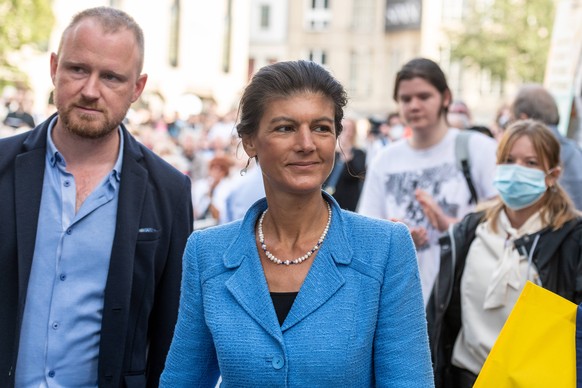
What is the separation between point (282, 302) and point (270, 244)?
25cm

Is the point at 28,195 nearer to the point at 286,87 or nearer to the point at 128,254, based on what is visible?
the point at 128,254

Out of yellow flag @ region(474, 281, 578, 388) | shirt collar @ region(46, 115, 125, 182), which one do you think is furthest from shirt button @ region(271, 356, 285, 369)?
shirt collar @ region(46, 115, 125, 182)

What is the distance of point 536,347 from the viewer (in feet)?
12.8

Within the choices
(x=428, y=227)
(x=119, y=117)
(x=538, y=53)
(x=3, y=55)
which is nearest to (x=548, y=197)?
(x=428, y=227)

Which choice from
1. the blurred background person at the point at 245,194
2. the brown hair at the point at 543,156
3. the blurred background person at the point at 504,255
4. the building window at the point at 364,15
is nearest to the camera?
the blurred background person at the point at 504,255

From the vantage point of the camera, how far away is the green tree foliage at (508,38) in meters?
41.3

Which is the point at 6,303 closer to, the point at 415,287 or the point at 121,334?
the point at 121,334

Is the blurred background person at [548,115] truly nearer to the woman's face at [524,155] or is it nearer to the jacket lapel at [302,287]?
the woman's face at [524,155]

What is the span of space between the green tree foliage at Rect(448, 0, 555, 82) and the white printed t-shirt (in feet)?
115

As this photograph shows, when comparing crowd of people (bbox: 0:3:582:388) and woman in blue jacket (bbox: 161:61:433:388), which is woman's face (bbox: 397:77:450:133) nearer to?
crowd of people (bbox: 0:3:582:388)

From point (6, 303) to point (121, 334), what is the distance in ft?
1.51

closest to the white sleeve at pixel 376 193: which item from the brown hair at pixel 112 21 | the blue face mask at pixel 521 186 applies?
the blue face mask at pixel 521 186

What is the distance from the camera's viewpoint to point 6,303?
4.12m

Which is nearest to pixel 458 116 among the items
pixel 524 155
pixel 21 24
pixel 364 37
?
pixel 524 155
